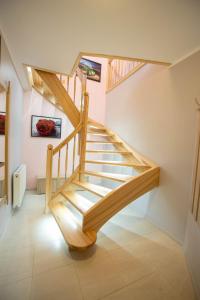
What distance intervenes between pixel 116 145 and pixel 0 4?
8.11ft

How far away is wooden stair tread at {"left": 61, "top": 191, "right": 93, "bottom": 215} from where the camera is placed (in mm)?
1912

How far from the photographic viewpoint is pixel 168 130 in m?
2.13

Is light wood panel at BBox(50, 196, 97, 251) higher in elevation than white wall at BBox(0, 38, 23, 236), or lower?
lower

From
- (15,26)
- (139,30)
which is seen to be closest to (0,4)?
(15,26)

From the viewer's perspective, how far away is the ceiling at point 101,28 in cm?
118

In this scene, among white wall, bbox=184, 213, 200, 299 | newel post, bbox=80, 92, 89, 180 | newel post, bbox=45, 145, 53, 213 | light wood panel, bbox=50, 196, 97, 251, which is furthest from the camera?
newel post, bbox=80, 92, 89, 180

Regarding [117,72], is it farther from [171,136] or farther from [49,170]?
[49,170]

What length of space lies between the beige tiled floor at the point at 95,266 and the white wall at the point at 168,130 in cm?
39

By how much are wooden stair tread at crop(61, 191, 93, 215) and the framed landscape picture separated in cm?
322

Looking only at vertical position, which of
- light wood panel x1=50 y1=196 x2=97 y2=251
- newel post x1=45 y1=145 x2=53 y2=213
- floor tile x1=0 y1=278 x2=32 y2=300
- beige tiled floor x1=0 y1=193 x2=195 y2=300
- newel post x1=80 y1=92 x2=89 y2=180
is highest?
newel post x1=80 y1=92 x2=89 y2=180

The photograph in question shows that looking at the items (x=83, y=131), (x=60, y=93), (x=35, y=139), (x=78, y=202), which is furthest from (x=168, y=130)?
(x=35, y=139)

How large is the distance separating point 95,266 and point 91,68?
14.3 feet

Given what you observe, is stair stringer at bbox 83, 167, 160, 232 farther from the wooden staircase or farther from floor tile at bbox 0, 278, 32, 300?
floor tile at bbox 0, 278, 32, 300

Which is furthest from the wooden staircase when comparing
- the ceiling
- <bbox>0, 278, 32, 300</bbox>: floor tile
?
the ceiling
